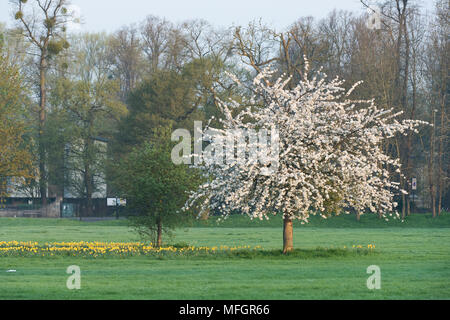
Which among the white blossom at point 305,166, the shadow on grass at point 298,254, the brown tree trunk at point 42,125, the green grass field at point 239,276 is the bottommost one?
the green grass field at point 239,276

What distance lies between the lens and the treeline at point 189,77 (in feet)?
182

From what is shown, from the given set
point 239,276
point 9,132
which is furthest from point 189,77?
point 239,276

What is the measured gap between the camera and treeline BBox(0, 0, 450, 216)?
55625 millimetres

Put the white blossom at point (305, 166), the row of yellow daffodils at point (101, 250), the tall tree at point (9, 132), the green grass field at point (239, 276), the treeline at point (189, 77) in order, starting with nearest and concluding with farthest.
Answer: the green grass field at point (239, 276)
the white blossom at point (305, 166)
the row of yellow daffodils at point (101, 250)
the tall tree at point (9, 132)
the treeline at point (189, 77)

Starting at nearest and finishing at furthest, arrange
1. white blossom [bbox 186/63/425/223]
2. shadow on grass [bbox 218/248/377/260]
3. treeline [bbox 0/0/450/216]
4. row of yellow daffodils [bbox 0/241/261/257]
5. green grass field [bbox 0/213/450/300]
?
green grass field [bbox 0/213/450/300] < white blossom [bbox 186/63/425/223] < shadow on grass [bbox 218/248/377/260] < row of yellow daffodils [bbox 0/241/261/257] < treeline [bbox 0/0/450/216]

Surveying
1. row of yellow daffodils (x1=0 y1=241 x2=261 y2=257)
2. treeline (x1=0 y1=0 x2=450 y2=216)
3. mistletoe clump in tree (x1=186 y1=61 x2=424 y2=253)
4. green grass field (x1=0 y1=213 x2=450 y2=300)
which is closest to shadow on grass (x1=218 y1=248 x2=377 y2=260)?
green grass field (x1=0 y1=213 x2=450 y2=300)

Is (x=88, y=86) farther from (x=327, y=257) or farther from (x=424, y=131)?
(x=327, y=257)

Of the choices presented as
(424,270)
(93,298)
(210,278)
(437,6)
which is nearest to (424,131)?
(437,6)

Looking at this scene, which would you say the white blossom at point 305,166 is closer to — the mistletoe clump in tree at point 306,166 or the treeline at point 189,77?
the mistletoe clump in tree at point 306,166

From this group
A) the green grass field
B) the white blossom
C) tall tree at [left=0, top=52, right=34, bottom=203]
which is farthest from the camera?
tall tree at [left=0, top=52, right=34, bottom=203]

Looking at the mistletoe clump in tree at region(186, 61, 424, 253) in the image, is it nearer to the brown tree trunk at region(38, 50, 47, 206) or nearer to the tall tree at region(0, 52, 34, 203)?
the tall tree at region(0, 52, 34, 203)

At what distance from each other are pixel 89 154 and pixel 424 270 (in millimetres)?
52031

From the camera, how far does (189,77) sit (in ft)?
201

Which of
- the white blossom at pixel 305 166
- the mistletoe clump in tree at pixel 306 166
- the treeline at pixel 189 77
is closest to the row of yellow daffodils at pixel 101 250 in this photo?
the white blossom at pixel 305 166
